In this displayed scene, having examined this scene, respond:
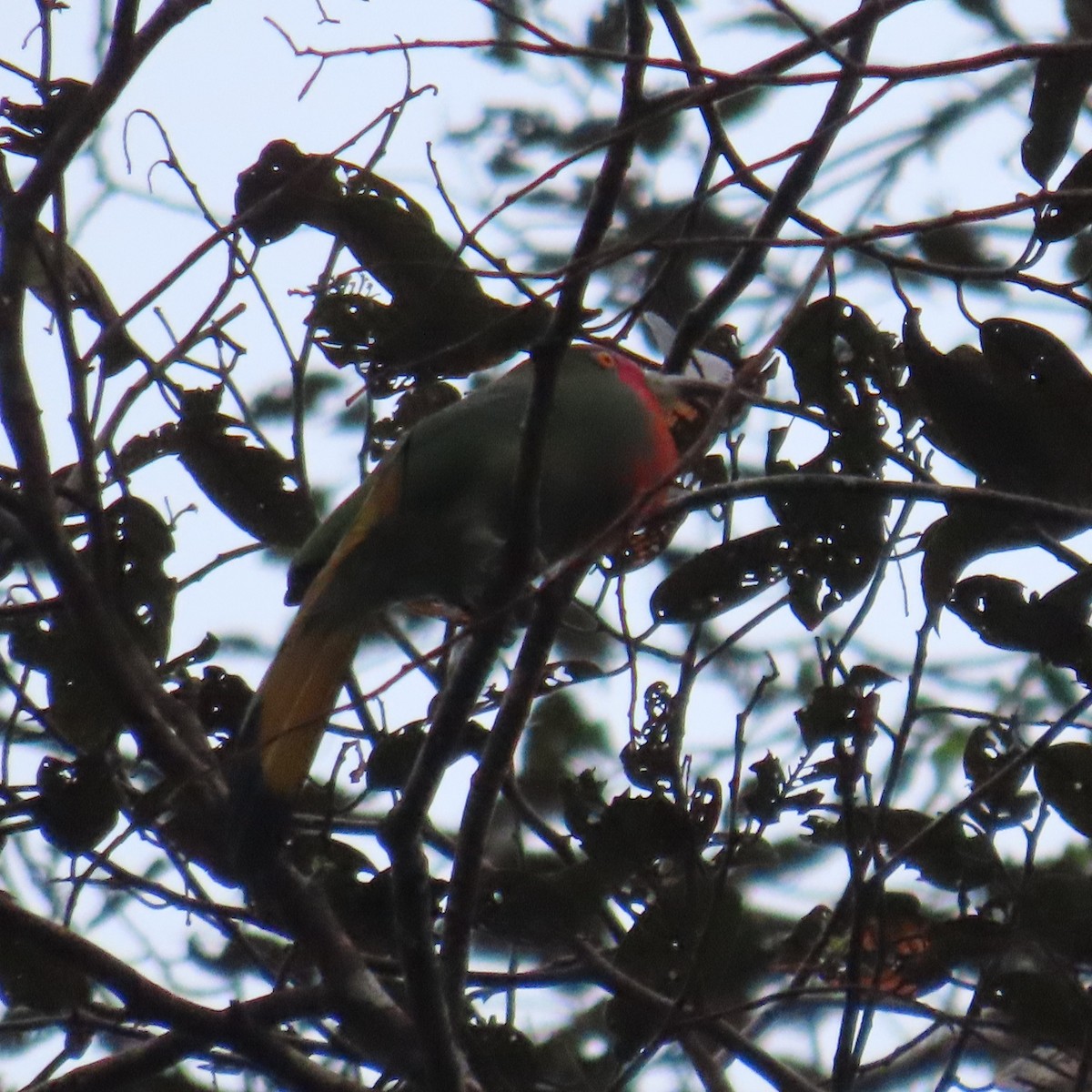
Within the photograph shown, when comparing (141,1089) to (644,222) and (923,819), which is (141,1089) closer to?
(923,819)

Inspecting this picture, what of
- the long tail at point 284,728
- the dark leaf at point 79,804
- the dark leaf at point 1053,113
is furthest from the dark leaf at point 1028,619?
the dark leaf at point 79,804

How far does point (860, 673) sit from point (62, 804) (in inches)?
53.0

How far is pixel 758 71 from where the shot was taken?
6.75 feet

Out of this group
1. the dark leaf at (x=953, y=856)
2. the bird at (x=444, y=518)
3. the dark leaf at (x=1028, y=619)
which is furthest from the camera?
the bird at (x=444, y=518)

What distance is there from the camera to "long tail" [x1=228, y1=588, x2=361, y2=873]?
8.67ft

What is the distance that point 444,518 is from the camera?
3111 mm

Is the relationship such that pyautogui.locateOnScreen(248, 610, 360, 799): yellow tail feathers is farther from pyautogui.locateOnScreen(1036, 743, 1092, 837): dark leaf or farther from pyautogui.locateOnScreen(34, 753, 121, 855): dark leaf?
pyautogui.locateOnScreen(1036, 743, 1092, 837): dark leaf

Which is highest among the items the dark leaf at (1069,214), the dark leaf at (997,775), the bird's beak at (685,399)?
the bird's beak at (685,399)

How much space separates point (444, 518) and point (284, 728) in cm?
53

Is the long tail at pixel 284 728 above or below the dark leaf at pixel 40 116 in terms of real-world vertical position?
below

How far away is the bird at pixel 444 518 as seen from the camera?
2.87 metres

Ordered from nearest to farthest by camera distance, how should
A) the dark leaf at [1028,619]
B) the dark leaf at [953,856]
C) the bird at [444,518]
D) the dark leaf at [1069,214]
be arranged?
the dark leaf at [1069,214] < the dark leaf at [1028,619] < the dark leaf at [953,856] < the bird at [444,518]

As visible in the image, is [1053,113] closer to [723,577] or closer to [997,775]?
[723,577]

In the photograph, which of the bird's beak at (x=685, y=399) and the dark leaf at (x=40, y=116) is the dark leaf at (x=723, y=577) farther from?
the dark leaf at (x=40, y=116)
